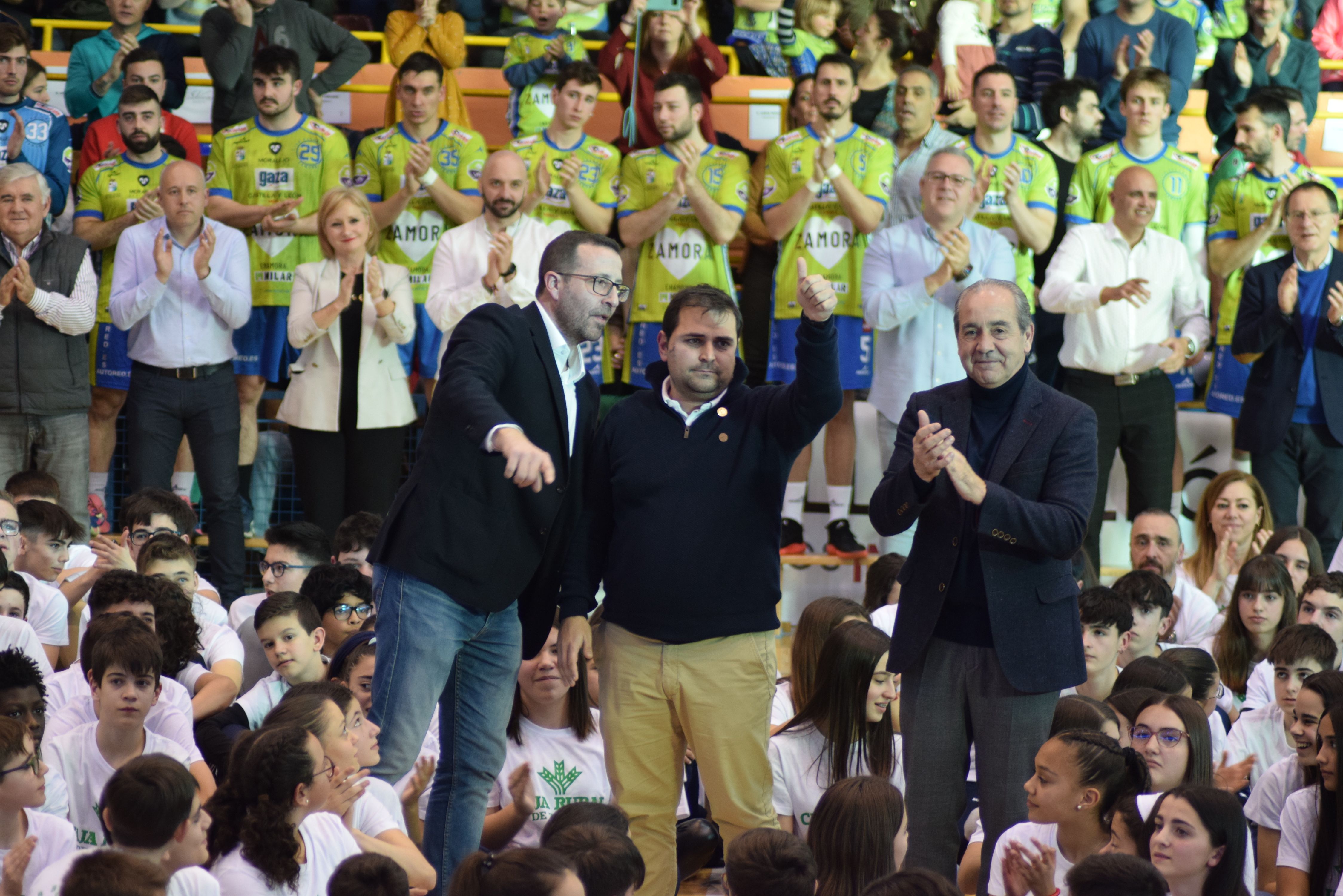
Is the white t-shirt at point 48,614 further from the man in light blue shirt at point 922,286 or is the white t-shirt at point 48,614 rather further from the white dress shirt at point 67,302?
the man in light blue shirt at point 922,286

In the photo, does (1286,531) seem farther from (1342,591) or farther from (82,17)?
(82,17)

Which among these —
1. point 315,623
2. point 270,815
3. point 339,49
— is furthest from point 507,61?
point 270,815

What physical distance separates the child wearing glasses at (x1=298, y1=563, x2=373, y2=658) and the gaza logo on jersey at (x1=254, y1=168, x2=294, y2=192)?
3.08 metres

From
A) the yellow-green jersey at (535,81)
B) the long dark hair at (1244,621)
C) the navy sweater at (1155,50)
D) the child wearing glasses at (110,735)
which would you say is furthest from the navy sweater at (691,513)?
the navy sweater at (1155,50)

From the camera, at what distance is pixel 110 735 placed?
14.1 feet

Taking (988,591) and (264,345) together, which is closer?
(988,591)

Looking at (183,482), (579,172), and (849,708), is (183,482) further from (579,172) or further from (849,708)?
(849,708)

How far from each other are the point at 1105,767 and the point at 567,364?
1679 millimetres

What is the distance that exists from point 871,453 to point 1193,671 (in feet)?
9.02

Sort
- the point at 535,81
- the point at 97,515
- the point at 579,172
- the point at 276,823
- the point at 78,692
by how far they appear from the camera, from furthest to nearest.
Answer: the point at 535,81
the point at 579,172
the point at 97,515
the point at 78,692
the point at 276,823

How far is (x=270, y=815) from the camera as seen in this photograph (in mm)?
3455

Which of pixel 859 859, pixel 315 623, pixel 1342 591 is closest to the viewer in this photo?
pixel 859 859

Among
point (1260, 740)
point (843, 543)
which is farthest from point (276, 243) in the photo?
point (1260, 740)

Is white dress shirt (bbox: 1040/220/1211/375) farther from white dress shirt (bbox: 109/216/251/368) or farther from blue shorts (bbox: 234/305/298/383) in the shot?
white dress shirt (bbox: 109/216/251/368)
